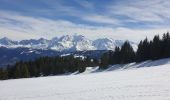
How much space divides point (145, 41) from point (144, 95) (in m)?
81.5

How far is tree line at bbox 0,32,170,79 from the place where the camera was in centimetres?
9681

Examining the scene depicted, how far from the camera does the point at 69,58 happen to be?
436 ft

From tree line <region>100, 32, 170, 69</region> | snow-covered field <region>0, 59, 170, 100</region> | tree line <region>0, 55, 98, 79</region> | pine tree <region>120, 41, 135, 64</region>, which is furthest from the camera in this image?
tree line <region>0, 55, 98, 79</region>

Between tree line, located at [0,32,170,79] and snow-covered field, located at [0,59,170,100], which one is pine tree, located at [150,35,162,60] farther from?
snow-covered field, located at [0,59,170,100]

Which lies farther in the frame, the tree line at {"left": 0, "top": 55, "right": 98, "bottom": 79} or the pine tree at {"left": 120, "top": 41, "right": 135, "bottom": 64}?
the tree line at {"left": 0, "top": 55, "right": 98, "bottom": 79}

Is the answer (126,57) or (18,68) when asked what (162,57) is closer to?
(126,57)

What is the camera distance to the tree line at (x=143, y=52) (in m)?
95.5

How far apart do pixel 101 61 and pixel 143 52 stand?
17706 mm

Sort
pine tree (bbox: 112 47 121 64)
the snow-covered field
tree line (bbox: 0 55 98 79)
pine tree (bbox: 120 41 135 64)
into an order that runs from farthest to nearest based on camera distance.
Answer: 1. tree line (bbox: 0 55 98 79)
2. pine tree (bbox: 112 47 121 64)
3. pine tree (bbox: 120 41 135 64)
4. the snow-covered field

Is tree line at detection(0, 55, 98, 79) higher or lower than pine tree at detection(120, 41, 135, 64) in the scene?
lower

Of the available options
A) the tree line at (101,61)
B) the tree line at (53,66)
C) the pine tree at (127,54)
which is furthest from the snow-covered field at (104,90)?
the tree line at (53,66)

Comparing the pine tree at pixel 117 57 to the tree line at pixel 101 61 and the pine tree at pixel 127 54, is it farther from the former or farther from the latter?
the pine tree at pixel 127 54

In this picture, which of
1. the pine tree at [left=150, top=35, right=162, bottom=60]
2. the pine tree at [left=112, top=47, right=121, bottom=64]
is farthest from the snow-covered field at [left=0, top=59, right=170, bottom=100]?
the pine tree at [left=112, top=47, right=121, bottom=64]

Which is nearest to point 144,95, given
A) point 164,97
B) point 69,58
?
point 164,97
